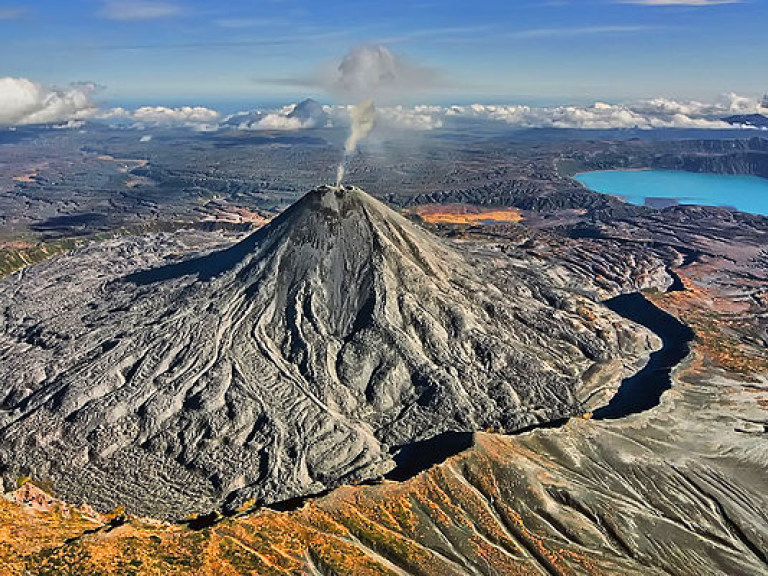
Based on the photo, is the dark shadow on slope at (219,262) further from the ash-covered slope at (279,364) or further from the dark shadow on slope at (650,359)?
the dark shadow on slope at (650,359)

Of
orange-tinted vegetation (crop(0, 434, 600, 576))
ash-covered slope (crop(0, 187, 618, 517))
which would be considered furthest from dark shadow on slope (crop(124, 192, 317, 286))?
orange-tinted vegetation (crop(0, 434, 600, 576))

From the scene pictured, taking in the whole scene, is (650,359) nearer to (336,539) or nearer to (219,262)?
(336,539)

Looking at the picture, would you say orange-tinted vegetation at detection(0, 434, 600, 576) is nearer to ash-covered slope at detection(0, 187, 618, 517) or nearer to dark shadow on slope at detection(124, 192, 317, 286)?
ash-covered slope at detection(0, 187, 618, 517)

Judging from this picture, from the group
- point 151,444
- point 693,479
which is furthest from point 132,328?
point 693,479

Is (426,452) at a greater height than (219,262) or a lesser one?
lesser

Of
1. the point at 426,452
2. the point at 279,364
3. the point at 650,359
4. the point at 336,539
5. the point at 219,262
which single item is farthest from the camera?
the point at 219,262

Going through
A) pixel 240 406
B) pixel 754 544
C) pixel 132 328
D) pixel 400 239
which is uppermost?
pixel 400 239

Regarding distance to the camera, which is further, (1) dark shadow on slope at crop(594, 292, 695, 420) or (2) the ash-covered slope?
(1) dark shadow on slope at crop(594, 292, 695, 420)

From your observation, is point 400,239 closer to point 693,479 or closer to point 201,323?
point 201,323

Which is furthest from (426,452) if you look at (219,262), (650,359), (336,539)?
(219,262)
